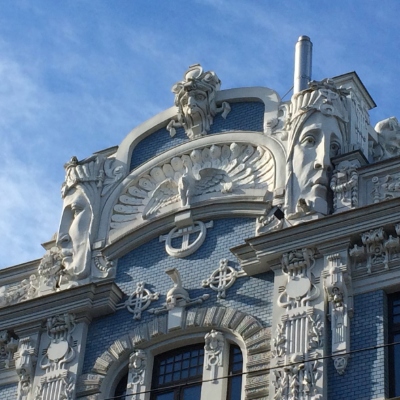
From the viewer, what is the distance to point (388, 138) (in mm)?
25641

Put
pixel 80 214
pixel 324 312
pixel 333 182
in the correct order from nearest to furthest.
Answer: pixel 324 312 < pixel 333 182 < pixel 80 214

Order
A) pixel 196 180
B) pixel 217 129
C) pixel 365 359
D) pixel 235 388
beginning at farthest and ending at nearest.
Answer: pixel 217 129
pixel 196 180
pixel 235 388
pixel 365 359

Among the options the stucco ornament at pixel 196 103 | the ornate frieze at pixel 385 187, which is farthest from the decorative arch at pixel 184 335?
the stucco ornament at pixel 196 103

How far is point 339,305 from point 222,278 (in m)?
2.39

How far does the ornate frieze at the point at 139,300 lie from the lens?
24266mm

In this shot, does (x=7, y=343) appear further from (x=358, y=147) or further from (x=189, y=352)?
(x=358, y=147)

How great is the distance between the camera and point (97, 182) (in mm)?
26375

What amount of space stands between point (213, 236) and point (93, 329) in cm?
245

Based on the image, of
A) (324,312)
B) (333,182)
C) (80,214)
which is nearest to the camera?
(324,312)

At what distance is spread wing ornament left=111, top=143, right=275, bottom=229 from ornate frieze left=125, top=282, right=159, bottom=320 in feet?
4.79

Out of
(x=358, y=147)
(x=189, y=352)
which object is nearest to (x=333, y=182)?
(x=358, y=147)

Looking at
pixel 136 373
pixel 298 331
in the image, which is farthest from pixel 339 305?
pixel 136 373

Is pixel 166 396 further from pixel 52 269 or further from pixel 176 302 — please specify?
pixel 52 269

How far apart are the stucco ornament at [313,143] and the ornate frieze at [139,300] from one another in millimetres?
2613
